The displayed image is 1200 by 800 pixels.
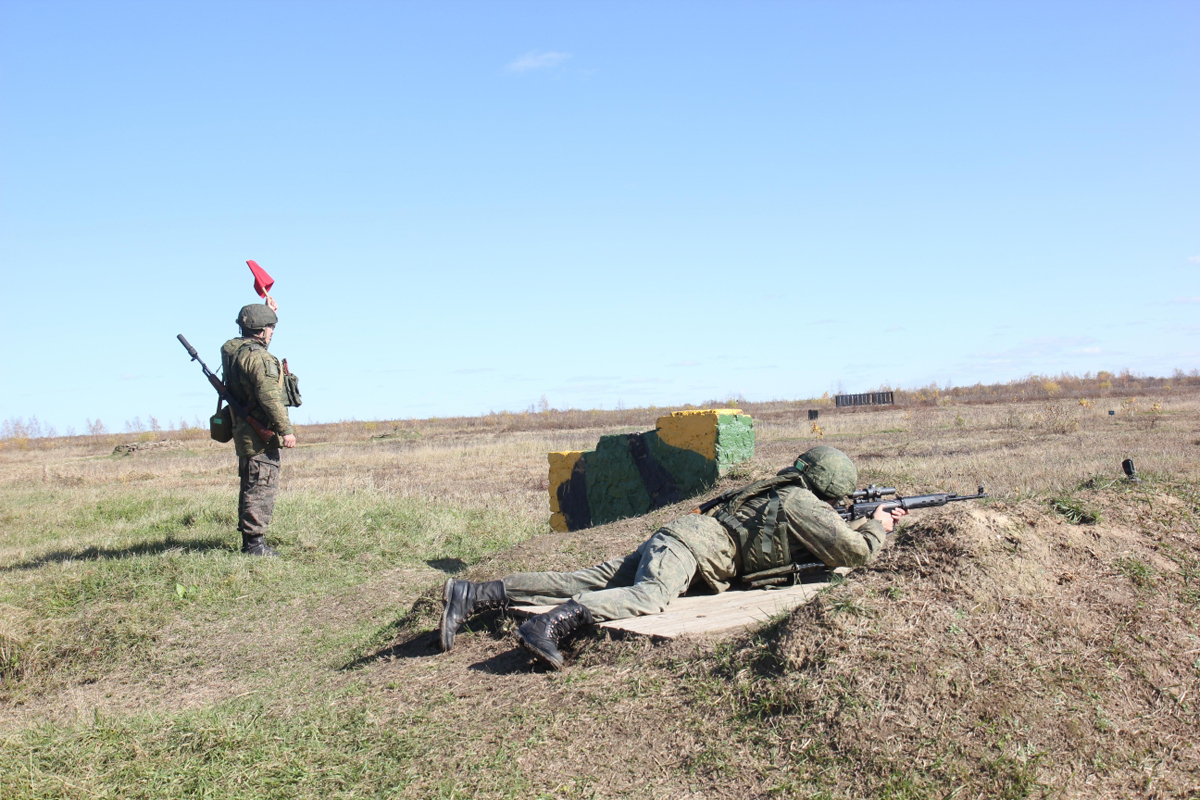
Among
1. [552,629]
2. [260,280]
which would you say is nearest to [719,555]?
[552,629]

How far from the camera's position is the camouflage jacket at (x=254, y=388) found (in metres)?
7.68

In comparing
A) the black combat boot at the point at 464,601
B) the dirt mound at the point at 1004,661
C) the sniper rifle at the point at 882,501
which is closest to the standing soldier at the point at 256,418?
the black combat boot at the point at 464,601

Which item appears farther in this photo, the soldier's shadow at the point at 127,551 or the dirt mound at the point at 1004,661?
the soldier's shadow at the point at 127,551

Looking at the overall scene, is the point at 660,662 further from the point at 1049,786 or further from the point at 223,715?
the point at 223,715

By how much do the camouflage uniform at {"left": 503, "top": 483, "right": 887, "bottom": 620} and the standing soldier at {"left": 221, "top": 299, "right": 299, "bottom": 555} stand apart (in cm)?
375

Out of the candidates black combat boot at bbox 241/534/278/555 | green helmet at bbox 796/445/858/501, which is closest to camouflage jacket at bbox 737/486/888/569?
green helmet at bbox 796/445/858/501

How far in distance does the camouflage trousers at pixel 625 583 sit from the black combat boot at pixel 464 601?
72 mm

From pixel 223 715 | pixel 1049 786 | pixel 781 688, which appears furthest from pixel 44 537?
pixel 1049 786

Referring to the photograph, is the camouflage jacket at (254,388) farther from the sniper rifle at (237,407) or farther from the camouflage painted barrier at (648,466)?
the camouflage painted barrier at (648,466)

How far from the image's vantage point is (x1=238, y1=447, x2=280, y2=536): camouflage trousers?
7.77 meters

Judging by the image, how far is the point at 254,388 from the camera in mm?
7707

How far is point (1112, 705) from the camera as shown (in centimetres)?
326

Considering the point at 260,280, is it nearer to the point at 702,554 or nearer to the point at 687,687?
the point at 702,554

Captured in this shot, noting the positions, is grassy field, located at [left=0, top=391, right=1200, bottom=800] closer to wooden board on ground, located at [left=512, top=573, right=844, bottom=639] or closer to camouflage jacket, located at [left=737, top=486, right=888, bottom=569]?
wooden board on ground, located at [left=512, top=573, right=844, bottom=639]
